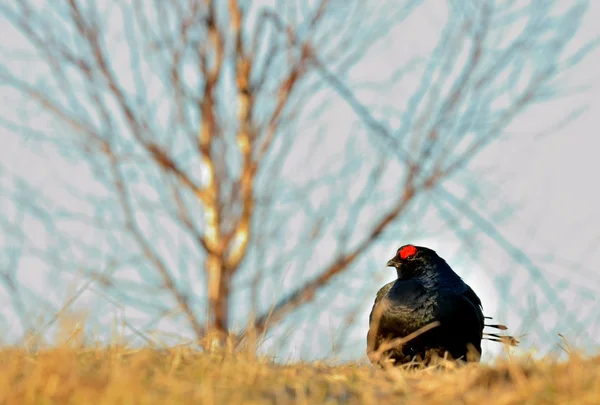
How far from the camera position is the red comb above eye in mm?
5137

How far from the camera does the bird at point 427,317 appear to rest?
4520mm

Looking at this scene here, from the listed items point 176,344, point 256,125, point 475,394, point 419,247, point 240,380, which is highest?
point 256,125

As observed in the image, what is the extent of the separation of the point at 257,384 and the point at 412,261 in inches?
98.5

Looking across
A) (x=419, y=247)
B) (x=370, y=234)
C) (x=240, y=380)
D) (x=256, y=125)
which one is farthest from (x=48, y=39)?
(x=240, y=380)

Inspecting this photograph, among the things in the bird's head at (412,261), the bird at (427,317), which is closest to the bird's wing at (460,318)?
the bird at (427,317)

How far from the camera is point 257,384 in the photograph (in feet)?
9.03

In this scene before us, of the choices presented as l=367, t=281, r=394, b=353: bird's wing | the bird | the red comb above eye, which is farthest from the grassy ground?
the red comb above eye

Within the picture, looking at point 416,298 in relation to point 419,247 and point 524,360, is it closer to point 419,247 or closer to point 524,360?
point 419,247

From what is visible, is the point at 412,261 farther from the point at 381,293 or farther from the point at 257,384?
the point at 257,384

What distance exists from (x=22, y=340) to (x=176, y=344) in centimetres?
70

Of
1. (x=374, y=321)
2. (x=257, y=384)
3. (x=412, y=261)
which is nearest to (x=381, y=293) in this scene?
(x=412, y=261)

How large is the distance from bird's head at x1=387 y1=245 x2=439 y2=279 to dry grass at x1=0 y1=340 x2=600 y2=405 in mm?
1884

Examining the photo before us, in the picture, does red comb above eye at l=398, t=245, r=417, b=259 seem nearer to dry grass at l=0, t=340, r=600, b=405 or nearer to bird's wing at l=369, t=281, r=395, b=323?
bird's wing at l=369, t=281, r=395, b=323

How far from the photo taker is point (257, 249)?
7453 mm
